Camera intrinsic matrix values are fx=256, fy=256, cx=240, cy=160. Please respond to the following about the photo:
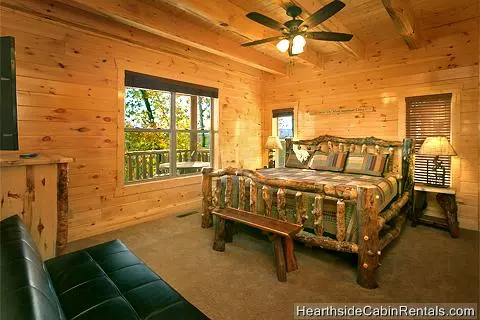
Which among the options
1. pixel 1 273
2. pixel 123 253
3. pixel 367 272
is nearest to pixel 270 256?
pixel 367 272

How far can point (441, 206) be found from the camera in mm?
3428

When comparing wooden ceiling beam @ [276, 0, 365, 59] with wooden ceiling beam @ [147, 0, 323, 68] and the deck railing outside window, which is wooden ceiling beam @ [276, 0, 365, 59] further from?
the deck railing outside window

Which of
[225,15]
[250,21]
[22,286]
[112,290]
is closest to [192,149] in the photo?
[250,21]

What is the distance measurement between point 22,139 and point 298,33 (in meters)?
3.20

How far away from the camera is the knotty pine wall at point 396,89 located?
353 cm

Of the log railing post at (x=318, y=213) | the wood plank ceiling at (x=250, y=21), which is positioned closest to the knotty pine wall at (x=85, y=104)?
the wood plank ceiling at (x=250, y=21)

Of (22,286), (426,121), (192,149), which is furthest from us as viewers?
(192,149)

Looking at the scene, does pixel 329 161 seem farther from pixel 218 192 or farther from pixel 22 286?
pixel 22 286

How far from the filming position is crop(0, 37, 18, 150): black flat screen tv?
1.99 meters

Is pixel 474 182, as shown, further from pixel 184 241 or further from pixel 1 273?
pixel 1 273

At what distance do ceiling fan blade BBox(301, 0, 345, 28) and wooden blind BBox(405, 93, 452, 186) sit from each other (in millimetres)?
2504

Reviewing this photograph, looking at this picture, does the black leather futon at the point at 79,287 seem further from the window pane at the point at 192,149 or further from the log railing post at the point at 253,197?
the window pane at the point at 192,149

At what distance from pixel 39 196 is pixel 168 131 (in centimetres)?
261

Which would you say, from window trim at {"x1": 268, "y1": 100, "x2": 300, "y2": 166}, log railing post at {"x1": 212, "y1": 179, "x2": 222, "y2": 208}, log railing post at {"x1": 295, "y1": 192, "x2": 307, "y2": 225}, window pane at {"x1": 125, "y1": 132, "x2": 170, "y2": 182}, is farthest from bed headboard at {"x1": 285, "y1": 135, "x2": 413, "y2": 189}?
window pane at {"x1": 125, "y1": 132, "x2": 170, "y2": 182}
